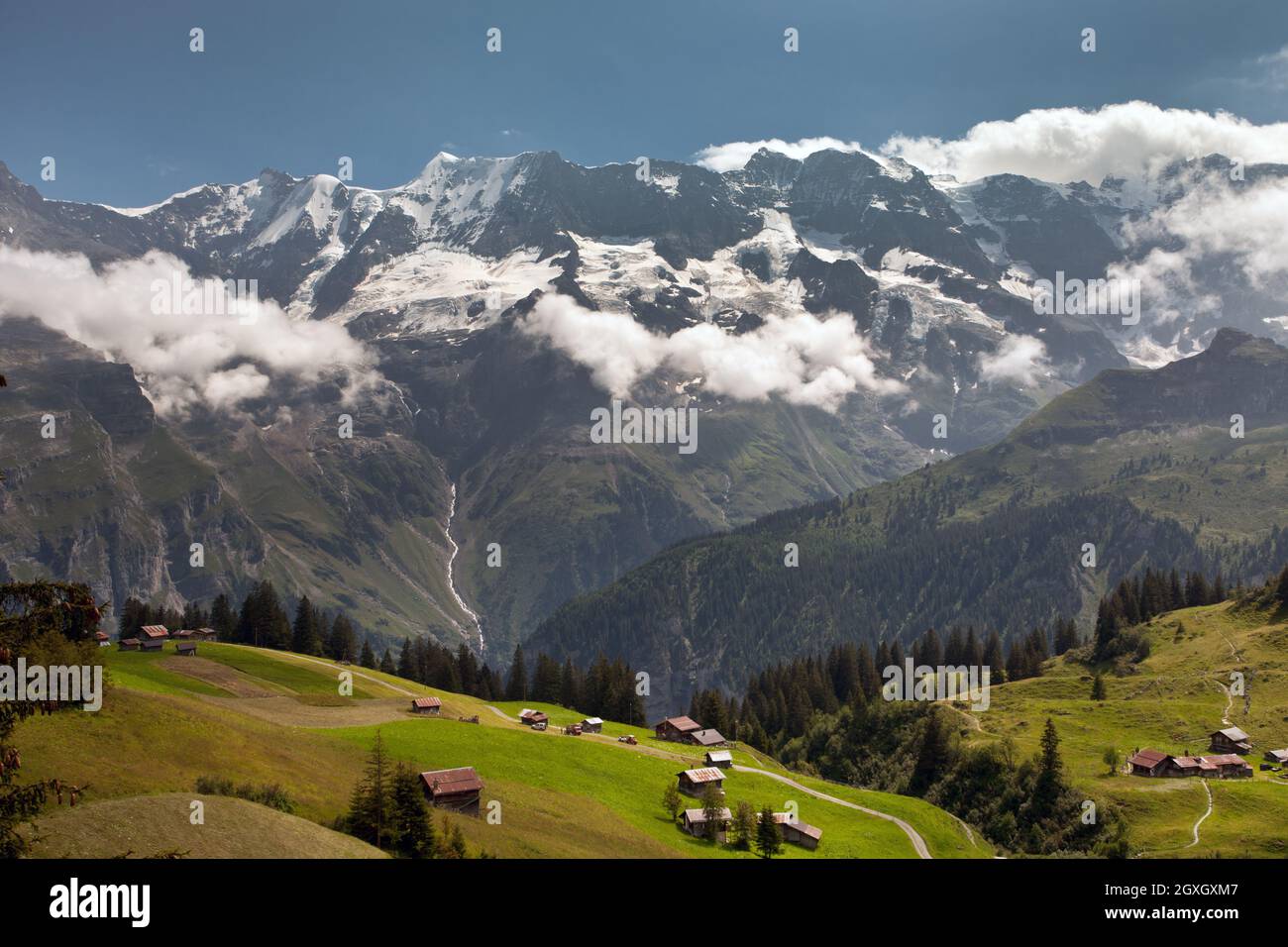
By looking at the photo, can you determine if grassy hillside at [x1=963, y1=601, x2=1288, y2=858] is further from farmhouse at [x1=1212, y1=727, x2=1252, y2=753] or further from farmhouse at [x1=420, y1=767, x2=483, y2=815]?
farmhouse at [x1=420, y1=767, x2=483, y2=815]

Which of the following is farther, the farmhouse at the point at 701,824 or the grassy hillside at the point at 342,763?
the farmhouse at the point at 701,824

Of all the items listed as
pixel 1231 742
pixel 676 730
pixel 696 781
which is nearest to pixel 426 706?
pixel 696 781

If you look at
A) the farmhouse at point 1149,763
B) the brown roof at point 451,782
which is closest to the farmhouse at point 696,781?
the brown roof at point 451,782

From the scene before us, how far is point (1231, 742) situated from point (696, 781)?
63874 millimetres

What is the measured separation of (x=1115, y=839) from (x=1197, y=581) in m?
104

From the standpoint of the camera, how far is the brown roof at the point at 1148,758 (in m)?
102

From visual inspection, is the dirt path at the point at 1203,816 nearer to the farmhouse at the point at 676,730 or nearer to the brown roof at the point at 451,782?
the farmhouse at the point at 676,730

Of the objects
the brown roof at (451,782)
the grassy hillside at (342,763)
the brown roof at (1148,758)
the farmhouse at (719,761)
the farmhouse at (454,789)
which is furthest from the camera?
the farmhouse at (719,761)

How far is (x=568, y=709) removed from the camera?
152m

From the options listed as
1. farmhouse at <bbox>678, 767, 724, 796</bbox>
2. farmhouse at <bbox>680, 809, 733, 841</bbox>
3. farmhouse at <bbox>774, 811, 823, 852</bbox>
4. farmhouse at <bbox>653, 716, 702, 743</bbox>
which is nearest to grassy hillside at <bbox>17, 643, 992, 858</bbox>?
farmhouse at <bbox>774, 811, 823, 852</bbox>

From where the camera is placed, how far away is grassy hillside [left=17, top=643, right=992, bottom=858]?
46.6 meters

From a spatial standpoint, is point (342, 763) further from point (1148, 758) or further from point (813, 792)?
point (1148, 758)

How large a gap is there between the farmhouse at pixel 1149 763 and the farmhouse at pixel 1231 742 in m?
8.05
